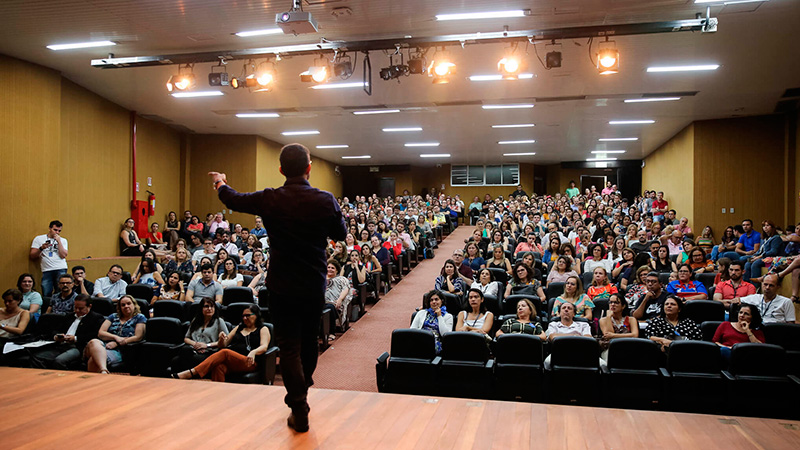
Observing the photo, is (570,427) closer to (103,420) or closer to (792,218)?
(103,420)

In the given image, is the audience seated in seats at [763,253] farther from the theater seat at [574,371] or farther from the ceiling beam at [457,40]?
the theater seat at [574,371]

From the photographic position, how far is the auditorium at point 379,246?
245 centimetres

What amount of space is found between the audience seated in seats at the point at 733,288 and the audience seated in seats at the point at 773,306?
17.6 inches

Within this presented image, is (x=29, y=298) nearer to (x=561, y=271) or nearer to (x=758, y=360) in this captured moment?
(x=561, y=271)

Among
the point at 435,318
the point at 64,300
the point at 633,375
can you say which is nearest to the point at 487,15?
the point at 435,318

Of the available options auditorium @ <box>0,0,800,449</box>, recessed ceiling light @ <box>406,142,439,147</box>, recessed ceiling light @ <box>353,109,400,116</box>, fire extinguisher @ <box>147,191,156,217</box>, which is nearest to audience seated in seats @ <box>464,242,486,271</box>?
auditorium @ <box>0,0,800,449</box>

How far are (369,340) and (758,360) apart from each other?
12.8ft

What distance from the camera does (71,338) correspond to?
5.26 meters

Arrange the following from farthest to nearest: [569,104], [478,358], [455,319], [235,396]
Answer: [569,104] → [455,319] → [478,358] → [235,396]

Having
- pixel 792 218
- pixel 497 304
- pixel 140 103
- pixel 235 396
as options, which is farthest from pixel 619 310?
pixel 140 103

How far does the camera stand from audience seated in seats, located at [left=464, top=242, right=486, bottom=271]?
7.69 metres

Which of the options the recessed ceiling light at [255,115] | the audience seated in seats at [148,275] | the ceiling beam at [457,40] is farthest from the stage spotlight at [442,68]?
the recessed ceiling light at [255,115]

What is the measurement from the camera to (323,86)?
8.77 metres

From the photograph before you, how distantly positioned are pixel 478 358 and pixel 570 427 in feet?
6.36
